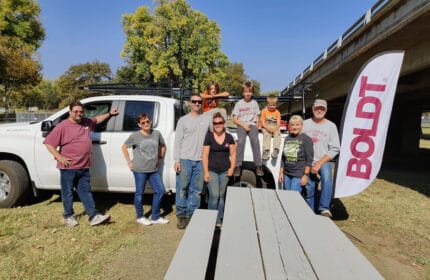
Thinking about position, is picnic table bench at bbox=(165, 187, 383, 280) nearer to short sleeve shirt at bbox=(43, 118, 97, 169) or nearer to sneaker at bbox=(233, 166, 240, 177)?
sneaker at bbox=(233, 166, 240, 177)

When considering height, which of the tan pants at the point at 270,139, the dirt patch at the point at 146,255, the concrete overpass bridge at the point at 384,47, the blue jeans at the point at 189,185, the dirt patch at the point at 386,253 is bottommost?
the dirt patch at the point at 146,255

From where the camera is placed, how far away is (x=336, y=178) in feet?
14.1

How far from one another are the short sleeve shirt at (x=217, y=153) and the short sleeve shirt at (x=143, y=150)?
797mm

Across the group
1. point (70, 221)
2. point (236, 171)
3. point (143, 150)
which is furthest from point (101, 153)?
point (236, 171)

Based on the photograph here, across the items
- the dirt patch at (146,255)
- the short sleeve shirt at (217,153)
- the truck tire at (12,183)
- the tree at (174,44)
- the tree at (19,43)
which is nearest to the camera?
the dirt patch at (146,255)

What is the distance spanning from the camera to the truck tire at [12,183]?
15.3 ft

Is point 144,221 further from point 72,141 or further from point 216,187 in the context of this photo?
point 72,141

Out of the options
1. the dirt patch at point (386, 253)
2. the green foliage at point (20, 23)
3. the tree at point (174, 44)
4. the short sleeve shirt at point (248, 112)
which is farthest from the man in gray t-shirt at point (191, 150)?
the green foliage at point (20, 23)

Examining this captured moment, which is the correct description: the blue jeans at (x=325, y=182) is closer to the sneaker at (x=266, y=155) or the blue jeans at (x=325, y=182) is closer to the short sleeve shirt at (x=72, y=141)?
the sneaker at (x=266, y=155)

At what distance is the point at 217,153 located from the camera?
3746mm

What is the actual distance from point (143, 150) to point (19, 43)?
3260 centimetres

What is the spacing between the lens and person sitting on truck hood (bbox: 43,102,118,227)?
12.9 ft

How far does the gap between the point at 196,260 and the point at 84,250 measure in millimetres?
2240

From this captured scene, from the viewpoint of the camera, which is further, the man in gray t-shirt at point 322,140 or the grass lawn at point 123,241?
the man in gray t-shirt at point 322,140
